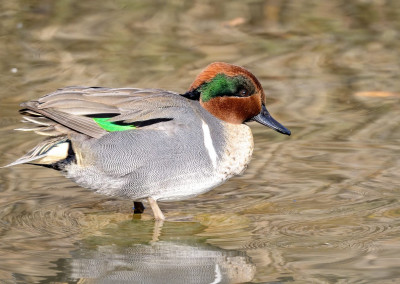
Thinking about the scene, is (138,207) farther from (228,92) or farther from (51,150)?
(228,92)

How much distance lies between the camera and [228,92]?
6.12 m

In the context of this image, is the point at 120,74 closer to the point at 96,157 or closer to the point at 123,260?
the point at 96,157

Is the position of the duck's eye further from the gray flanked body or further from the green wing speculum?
the green wing speculum

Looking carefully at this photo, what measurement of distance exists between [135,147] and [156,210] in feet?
1.57

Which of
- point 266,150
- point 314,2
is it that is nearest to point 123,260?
point 266,150

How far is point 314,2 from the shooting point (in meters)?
11.4

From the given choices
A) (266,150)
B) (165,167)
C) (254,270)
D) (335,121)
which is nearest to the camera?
(254,270)

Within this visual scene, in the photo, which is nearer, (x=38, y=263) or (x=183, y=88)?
(x=38, y=263)

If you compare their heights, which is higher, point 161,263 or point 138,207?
point 161,263

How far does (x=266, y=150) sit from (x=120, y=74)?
2324 mm

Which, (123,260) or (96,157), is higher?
(96,157)

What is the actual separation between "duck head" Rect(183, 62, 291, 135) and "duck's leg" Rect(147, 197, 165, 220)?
0.71 m

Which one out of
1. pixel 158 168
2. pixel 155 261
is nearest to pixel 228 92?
pixel 158 168

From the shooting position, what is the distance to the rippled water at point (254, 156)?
208 inches
